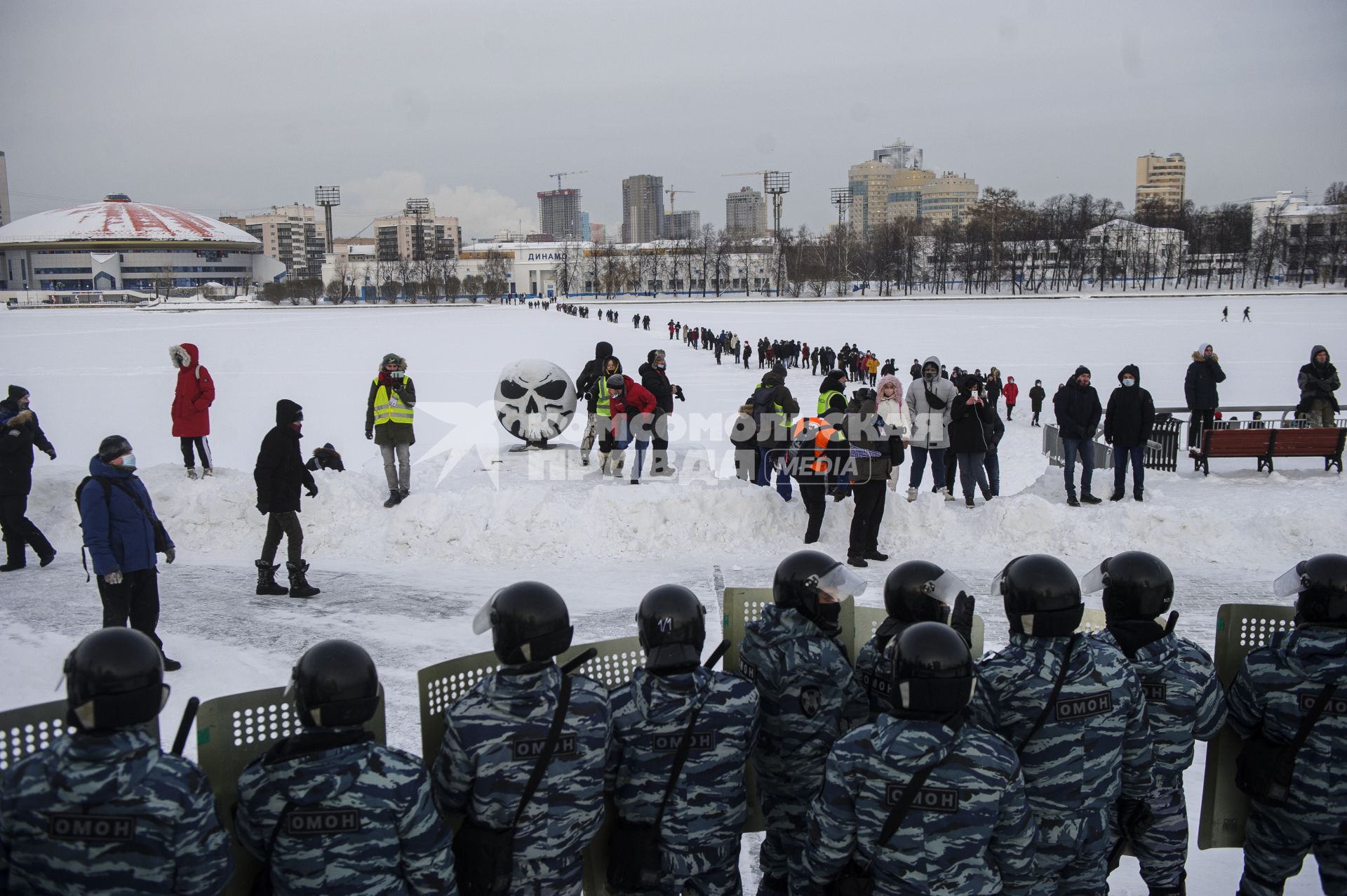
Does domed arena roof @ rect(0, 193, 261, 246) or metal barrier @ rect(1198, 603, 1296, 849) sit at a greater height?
domed arena roof @ rect(0, 193, 261, 246)

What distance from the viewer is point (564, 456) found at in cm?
1219

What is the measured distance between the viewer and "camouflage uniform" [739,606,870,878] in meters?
3.43

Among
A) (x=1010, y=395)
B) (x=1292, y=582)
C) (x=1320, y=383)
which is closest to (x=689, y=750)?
(x=1292, y=582)

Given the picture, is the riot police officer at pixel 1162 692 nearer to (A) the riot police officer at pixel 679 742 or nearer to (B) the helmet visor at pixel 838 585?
(B) the helmet visor at pixel 838 585

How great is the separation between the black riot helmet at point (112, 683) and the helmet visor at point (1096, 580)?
118 inches

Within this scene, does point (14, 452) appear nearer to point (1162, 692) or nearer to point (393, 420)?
point (393, 420)

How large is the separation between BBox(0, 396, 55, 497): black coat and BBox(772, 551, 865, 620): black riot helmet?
23.9 ft

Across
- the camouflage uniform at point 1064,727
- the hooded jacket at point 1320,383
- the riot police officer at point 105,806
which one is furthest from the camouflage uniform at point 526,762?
the hooded jacket at point 1320,383

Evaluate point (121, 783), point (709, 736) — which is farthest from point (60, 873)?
point (709, 736)

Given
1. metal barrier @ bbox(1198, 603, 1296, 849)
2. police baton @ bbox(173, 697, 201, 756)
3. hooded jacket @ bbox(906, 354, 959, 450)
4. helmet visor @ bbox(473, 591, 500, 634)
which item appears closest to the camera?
police baton @ bbox(173, 697, 201, 756)

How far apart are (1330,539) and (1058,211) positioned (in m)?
114

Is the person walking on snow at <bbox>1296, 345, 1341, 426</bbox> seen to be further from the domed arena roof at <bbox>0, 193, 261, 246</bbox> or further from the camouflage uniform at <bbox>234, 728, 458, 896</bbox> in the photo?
the domed arena roof at <bbox>0, 193, 261, 246</bbox>

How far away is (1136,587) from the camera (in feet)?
11.2

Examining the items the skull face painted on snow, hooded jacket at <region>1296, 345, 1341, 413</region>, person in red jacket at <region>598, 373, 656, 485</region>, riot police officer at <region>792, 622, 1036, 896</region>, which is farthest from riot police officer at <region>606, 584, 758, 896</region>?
hooded jacket at <region>1296, 345, 1341, 413</region>
